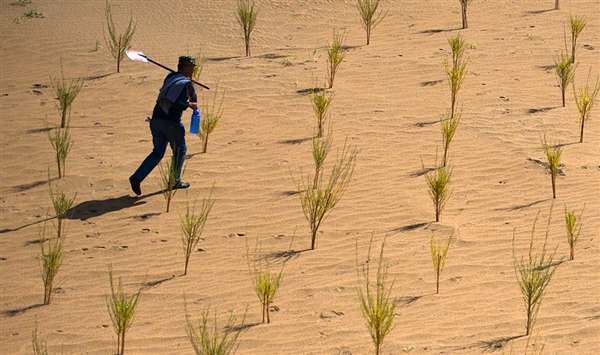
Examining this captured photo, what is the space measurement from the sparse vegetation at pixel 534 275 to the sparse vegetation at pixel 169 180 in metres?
2.62

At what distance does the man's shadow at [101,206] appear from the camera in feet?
32.6

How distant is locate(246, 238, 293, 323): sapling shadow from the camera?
7742 mm

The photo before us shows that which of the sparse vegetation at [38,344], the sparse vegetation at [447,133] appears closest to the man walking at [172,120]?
the sparse vegetation at [447,133]

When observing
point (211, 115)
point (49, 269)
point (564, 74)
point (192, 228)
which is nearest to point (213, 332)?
point (49, 269)

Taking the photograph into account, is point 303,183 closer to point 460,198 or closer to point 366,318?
point 460,198

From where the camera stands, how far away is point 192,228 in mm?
9312

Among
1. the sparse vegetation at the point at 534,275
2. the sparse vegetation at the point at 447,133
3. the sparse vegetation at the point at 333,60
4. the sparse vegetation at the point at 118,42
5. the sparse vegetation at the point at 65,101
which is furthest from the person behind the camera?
the sparse vegetation at the point at 118,42

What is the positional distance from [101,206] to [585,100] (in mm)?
4207

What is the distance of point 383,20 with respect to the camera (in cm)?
1561

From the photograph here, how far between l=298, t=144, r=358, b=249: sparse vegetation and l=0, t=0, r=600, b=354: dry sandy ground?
0.37ft

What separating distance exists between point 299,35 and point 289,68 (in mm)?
1497

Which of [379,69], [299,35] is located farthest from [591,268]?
[299,35]

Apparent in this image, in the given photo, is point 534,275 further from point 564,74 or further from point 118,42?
point 118,42

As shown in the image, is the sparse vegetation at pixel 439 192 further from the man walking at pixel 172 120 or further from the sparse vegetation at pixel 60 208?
the sparse vegetation at pixel 60 208
